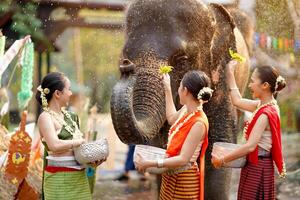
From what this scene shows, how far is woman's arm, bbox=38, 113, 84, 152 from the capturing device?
14.6ft

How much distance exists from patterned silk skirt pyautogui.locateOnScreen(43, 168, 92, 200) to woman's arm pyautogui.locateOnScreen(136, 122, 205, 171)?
54 cm

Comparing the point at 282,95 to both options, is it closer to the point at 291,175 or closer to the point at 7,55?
the point at 291,175

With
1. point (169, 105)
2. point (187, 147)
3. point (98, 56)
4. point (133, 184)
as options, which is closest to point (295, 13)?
point (133, 184)

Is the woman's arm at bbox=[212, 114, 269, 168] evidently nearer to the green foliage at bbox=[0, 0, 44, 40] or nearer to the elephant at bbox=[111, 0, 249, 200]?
the elephant at bbox=[111, 0, 249, 200]

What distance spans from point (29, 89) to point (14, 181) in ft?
4.28

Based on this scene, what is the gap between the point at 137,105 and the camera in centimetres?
514

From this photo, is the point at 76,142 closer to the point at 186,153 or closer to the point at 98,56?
the point at 186,153

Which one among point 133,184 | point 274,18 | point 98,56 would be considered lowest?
point 133,184

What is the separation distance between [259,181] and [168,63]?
1.27 meters

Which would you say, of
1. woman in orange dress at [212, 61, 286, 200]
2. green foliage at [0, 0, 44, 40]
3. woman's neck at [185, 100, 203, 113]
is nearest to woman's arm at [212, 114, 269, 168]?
woman in orange dress at [212, 61, 286, 200]

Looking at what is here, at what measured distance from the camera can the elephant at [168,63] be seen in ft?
16.1

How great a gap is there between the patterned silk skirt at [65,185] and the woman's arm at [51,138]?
20 cm

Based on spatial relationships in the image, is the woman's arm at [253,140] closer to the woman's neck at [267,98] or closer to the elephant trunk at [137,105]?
the woman's neck at [267,98]

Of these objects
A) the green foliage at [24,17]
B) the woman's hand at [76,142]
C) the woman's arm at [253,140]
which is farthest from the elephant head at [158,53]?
the green foliage at [24,17]
